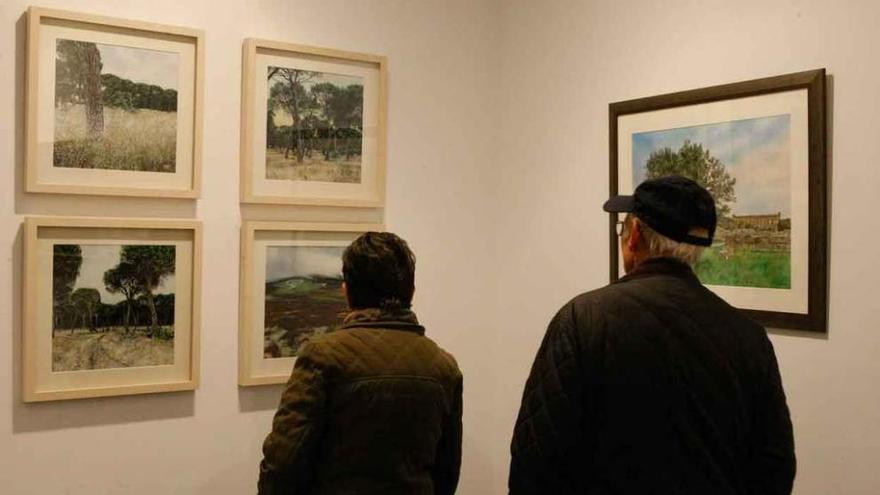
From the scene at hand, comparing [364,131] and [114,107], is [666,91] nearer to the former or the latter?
[364,131]

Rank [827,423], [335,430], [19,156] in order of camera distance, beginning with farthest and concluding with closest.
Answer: [19,156], [827,423], [335,430]

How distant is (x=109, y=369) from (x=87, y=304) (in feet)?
0.61

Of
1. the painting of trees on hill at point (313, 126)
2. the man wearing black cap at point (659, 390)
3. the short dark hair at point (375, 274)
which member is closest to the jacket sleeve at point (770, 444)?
the man wearing black cap at point (659, 390)

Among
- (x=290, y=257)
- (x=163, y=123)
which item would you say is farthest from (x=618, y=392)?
(x=163, y=123)

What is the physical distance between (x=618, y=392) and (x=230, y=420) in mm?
1410

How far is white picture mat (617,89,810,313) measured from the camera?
2.00 metres

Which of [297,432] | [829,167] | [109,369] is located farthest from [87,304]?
[829,167]

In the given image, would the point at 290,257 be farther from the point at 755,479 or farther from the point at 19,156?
the point at 755,479

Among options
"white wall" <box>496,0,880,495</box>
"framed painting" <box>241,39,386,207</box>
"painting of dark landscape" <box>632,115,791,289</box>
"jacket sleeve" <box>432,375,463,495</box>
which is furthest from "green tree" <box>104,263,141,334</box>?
"painting of dark landscape" <box>632,115,791,289</box>

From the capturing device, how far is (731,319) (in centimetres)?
149

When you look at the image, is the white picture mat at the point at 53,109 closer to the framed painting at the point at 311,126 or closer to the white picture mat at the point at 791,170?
the framed painting at the point at 311,126

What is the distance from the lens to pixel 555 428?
4.72 feet

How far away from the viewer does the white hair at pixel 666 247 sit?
1510mm

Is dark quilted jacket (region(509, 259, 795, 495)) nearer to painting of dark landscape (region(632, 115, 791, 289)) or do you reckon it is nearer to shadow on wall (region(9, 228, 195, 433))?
painting of dark landscape (region(632, 115, 791, 289))
